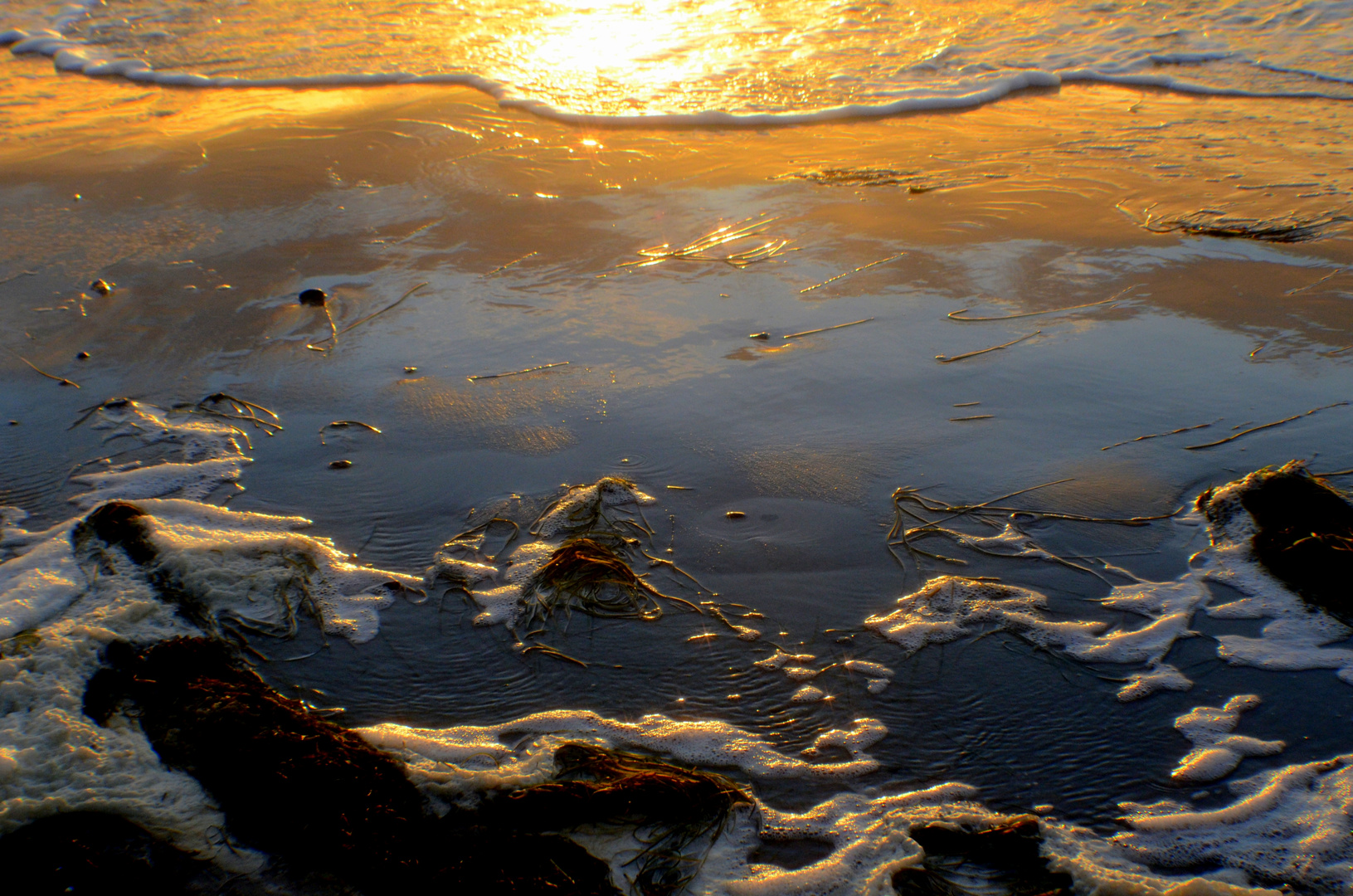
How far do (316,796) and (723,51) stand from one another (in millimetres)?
8574

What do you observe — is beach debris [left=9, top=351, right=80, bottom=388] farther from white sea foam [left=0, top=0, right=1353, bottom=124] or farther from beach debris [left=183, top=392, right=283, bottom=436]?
white sea foam [left=0, top=0, right=1353, bottom=124]

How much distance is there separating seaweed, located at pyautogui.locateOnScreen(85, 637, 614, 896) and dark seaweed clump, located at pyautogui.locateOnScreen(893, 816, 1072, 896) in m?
0.72

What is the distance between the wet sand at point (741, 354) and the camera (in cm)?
241

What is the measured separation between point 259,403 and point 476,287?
1.37 metres

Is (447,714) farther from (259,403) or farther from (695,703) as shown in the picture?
(259,403)

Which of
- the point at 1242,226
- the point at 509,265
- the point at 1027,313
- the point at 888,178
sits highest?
the point at 888,178

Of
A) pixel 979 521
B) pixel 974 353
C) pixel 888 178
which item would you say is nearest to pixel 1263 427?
pixel 974 353

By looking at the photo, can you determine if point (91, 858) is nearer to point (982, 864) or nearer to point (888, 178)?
point (982, 864)

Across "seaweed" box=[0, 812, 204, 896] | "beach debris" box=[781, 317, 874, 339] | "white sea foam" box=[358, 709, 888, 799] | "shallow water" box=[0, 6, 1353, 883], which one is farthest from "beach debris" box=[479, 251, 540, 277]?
"seaweed" box=[0, 812, 204, 896]

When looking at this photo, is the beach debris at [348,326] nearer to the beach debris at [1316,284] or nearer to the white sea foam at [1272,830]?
the white sea foam at [1272,830]

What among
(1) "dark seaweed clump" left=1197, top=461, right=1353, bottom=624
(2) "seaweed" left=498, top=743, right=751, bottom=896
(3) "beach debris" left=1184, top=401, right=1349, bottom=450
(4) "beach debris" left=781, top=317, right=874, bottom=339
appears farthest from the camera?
(4) "beach debris" left=781, top=317, right=874, bottom=339

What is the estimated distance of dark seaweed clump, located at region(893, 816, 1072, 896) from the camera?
1.86 m

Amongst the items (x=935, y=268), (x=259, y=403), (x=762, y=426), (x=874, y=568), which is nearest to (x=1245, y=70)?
(x=935, y=268)

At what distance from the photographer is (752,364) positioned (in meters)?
3.91
